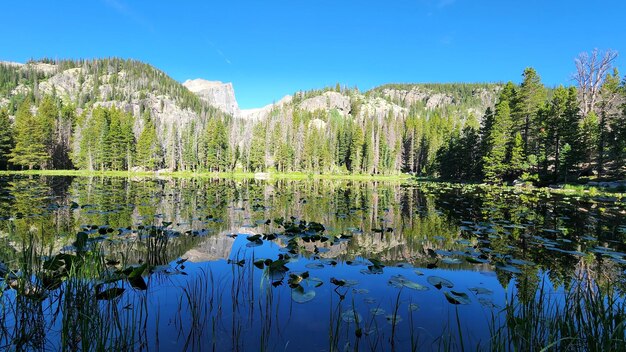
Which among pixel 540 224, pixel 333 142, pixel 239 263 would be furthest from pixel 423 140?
pixel 239 263

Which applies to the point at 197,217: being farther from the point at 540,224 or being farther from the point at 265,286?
the point at 540,224

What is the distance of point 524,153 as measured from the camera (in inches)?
1662

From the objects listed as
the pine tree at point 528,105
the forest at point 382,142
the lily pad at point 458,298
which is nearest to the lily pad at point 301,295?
the lily pad at point 458,298

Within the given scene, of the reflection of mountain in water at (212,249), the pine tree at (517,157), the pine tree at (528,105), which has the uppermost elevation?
the pine tree at (528,105)

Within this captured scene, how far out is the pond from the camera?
147 inches

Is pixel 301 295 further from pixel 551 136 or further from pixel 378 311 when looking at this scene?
pixel 551 136

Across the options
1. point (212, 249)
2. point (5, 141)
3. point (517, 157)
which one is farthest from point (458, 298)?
point (5, 141)

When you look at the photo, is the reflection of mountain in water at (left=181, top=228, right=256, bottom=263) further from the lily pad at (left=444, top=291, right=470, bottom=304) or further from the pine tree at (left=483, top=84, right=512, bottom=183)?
the pine tree at (left=483, top=84, right=512, bottom=183)

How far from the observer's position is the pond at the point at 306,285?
3725 mm

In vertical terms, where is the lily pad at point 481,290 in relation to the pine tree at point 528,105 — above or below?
below

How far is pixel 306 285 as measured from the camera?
5941 mm

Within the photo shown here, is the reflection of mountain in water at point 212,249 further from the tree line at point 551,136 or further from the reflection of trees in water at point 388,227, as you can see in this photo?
the tree line at point 551,136

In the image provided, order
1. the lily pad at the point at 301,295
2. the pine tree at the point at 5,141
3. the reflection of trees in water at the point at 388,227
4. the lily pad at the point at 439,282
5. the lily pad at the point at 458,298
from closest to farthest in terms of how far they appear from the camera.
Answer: the lily pad at the point at 458,298, the lily pad at the point at 301,295, the lily pad at the point at 439,282, the reflection of trees in water at the point at 388,227, the pine tree at the point at 5,141

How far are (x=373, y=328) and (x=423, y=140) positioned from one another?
342 ft
